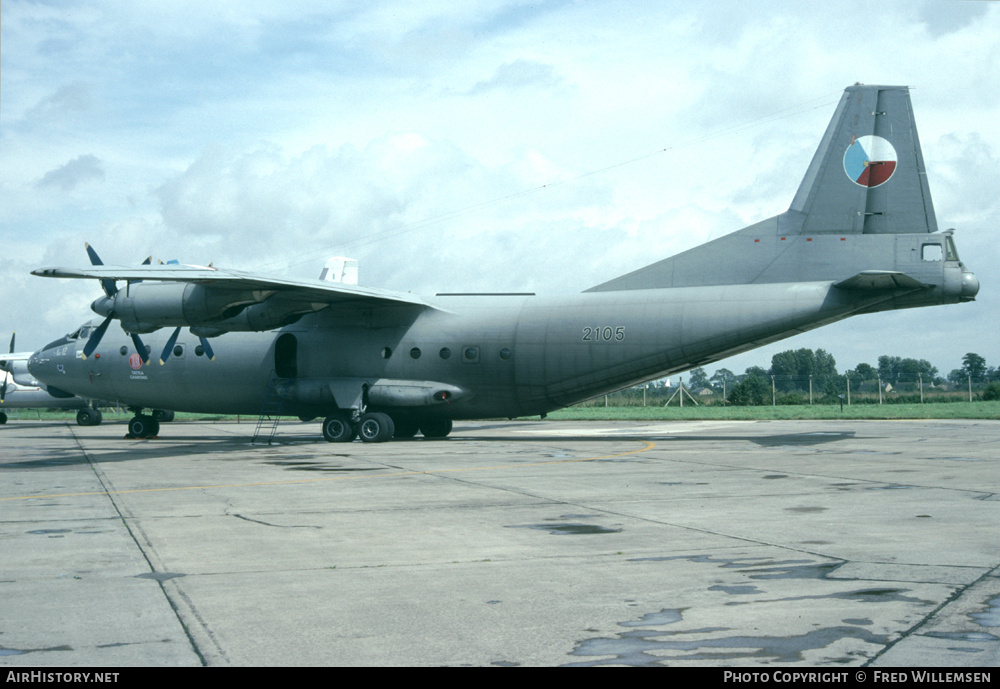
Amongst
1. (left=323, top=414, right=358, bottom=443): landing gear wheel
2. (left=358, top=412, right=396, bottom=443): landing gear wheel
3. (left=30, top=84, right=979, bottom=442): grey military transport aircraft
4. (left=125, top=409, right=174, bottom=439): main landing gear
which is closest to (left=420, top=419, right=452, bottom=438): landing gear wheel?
(left=30, top=84, right=979, bottom=442): grey military transport aircraft

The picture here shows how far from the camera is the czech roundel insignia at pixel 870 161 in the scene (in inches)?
883

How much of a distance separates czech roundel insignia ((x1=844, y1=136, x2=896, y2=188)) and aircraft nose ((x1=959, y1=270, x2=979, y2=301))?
310 centimetres

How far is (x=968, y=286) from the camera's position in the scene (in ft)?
71.2

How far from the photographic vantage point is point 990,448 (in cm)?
2167

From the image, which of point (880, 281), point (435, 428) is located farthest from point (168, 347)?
point (880, 281)

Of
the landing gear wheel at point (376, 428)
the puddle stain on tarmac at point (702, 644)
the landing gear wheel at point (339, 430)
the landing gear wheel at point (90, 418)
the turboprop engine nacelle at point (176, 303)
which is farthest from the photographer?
the landing gear wheel at point (90, 418)

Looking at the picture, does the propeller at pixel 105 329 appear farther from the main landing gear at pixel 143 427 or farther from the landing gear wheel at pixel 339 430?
the landing gear wheel at pixel 339 430

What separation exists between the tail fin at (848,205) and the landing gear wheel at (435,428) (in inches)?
398

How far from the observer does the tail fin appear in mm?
22250

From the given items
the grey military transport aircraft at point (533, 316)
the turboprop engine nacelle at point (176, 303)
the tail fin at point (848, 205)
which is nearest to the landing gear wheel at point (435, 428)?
the grey military transport aircraft at point (533, 316)

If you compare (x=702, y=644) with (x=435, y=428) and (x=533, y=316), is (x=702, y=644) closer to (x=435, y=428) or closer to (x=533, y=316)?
(x=533, y=316)
